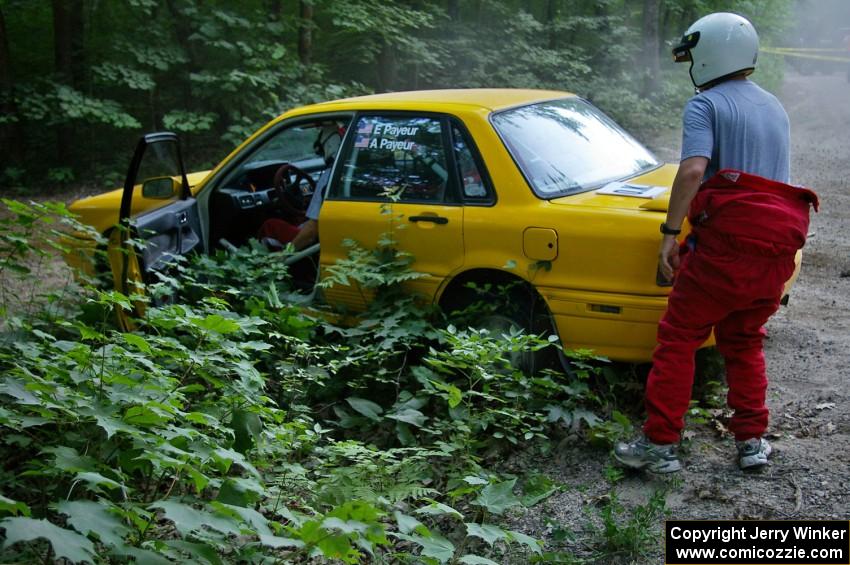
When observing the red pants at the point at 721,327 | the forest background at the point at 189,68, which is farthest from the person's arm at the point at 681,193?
the forest background at the point at 189,68

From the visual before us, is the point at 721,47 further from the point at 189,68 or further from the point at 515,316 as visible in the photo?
the point at 189,68

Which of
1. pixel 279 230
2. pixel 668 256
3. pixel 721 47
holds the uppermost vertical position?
pixel 721 47

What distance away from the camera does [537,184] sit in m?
4.75

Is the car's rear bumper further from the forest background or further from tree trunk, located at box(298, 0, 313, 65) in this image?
tree trunk, located at box(298, 0, 313, 65)

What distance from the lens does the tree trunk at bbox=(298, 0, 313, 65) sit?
13.1m

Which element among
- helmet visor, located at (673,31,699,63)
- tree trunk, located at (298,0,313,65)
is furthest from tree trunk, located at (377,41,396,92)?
helmet visor, located at (673,31,699,63)

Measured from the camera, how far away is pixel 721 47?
3947 mm

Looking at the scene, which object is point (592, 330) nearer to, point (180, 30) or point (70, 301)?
point (70, 301)

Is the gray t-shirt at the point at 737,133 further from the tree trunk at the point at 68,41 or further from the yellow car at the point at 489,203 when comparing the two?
the tree trunk at the point at 68,41

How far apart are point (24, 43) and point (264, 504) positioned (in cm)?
1239

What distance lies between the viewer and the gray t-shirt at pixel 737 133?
12.6ft

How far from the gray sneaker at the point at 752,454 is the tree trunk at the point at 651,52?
55.1 feet

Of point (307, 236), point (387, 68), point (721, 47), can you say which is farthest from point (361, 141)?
point (387, 68)

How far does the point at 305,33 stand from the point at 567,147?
29.5 feet
